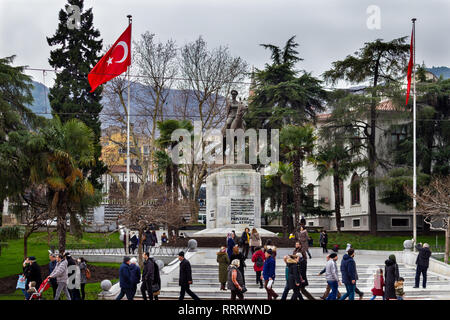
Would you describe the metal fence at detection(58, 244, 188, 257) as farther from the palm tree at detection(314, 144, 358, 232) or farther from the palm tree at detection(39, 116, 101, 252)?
the palm tree at detection(314, 144, 358, 232)

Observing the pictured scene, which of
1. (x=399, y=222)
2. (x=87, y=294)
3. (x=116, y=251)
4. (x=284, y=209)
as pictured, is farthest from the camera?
(x=399, y=222)

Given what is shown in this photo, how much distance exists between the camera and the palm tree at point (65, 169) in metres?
24.8

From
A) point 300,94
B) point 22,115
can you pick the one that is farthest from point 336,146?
point 22,115

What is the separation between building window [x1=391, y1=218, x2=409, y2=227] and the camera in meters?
53.0

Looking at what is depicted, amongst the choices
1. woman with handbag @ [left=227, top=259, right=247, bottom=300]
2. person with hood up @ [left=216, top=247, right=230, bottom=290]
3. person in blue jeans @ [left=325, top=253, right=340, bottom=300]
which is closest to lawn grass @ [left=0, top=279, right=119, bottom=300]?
person with hood up @ [left=216, top=247, right=230, bottom=290]

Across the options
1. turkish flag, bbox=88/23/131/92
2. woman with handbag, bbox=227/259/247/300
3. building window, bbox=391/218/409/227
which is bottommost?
woman with handbag, bbox=227/259/247/300

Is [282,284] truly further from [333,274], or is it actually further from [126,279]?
[126,279]

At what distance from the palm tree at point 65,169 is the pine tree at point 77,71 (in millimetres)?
21633

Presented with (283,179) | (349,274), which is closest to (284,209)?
(283,179)

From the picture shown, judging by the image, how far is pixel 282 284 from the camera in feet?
71.3

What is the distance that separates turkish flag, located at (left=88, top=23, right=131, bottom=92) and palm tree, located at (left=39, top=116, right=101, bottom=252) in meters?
4.01

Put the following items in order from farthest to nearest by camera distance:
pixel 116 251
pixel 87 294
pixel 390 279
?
pixel 116 251 < pixel 87 294 < pixel 390 279

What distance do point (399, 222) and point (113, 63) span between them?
102 feet

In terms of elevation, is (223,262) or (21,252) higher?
(223,262)
